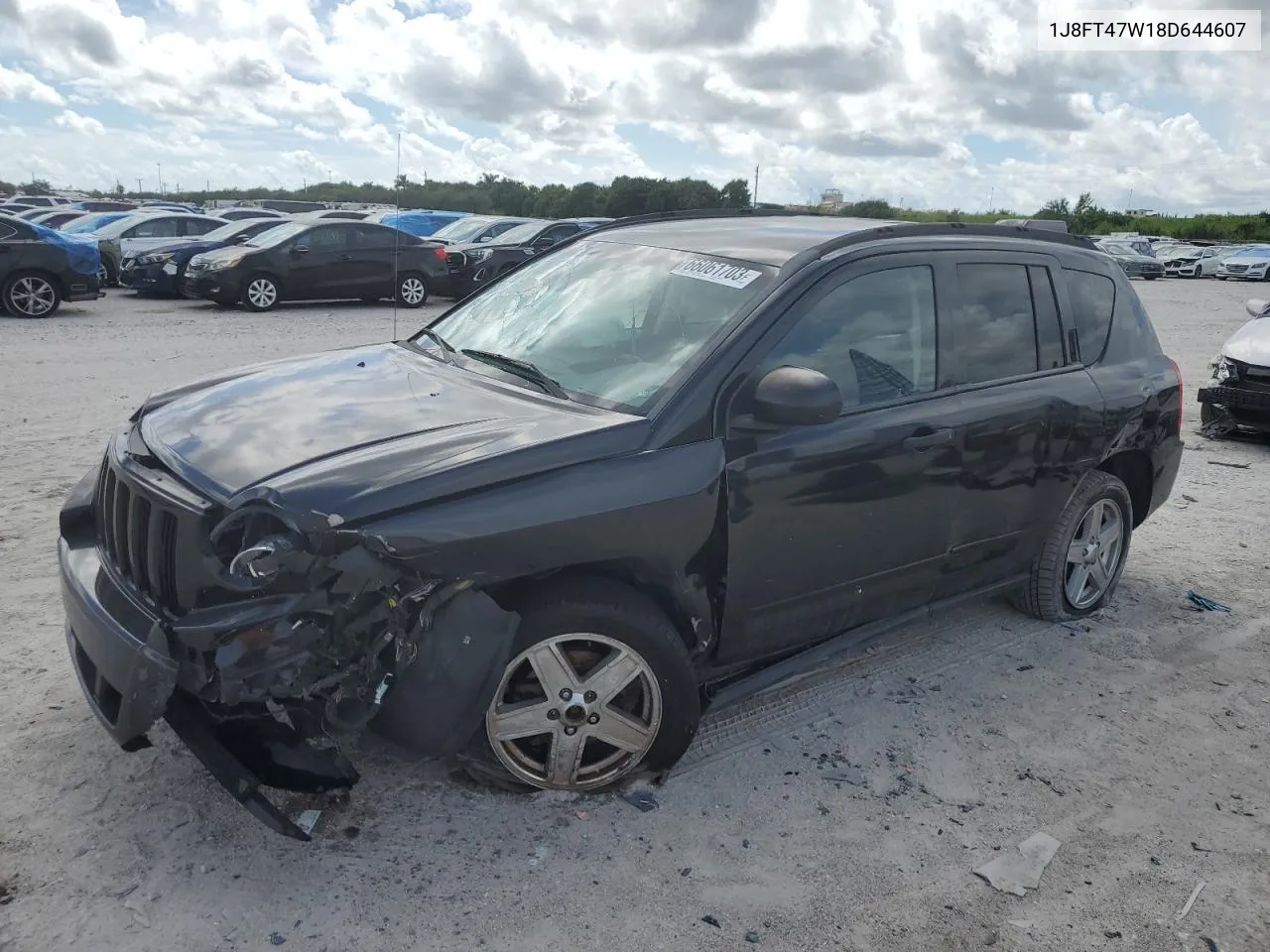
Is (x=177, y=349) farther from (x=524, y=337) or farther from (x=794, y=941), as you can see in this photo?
(x=794, y=941)

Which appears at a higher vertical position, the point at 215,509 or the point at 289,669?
the point at 215,509

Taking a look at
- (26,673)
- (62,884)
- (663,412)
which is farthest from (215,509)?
(26,673)

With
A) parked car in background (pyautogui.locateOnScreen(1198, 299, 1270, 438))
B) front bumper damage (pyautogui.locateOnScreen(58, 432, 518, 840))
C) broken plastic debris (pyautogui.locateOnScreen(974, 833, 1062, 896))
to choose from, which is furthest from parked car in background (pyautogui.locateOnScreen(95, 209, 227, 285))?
broken plastic debris (pyautogui.locateOnScreen(974, 833, 1062, 896))

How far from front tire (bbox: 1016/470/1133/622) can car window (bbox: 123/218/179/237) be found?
62.9 feet

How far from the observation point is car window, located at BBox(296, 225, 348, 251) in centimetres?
1677

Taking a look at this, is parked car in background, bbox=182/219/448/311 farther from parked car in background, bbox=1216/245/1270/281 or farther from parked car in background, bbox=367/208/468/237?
parked car in background, bbox=1216/245/1270/281

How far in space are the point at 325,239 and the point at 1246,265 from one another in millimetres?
34547

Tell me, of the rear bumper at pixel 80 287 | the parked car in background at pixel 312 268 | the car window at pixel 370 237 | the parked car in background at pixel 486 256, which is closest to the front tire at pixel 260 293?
the parked car in background at pixel 312 268

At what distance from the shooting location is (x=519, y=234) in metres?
21.1

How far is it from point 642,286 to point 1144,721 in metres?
2.59

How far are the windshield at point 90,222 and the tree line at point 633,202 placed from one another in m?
5.55

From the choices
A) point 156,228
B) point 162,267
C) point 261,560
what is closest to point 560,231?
point 162,267

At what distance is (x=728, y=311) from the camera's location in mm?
3672

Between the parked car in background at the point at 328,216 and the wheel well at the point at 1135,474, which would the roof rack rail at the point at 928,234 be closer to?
the wheel well at the point at 1135,474
